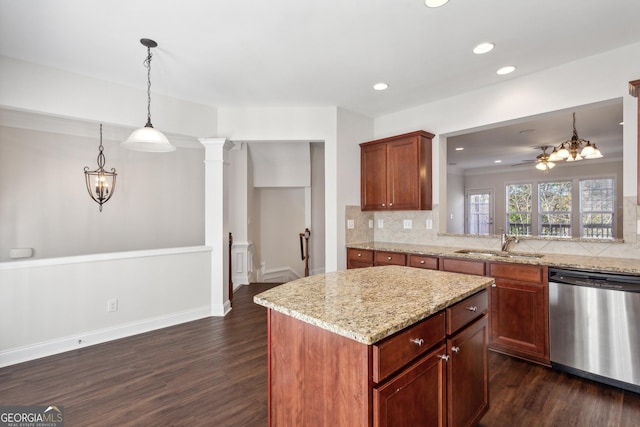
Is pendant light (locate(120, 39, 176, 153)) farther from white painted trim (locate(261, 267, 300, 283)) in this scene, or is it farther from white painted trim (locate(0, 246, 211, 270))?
white painted trim (locate(261, 267, 300, 283))

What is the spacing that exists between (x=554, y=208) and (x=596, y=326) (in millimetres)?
6898

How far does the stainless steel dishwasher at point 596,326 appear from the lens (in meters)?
2.20

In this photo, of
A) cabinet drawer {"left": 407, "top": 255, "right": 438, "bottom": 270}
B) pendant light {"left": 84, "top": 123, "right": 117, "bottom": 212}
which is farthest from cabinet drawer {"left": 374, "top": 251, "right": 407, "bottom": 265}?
pendant light {"left": 84, "top": 123, "right": 117, "bottom": 212}

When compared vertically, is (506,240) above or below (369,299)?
above

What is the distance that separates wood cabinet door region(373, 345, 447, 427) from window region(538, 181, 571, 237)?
26.7 feet

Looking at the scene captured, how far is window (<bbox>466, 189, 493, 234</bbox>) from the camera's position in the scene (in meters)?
9.26

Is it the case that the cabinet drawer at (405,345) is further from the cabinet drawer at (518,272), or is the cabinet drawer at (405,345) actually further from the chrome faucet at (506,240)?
the chrome faucet at (506,240)

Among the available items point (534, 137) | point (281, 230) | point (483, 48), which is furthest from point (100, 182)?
point (534, 137)

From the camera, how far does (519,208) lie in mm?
8594

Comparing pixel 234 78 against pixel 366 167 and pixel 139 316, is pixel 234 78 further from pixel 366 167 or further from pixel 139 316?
pixel 139 316

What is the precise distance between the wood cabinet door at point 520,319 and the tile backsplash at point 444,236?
69 cm

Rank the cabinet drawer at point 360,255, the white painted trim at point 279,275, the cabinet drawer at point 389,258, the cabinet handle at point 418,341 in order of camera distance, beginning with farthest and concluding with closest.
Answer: the white painted trim at point 279,275 < the cabinet drawer at point 360,255 < the cabinet drawer at point 389,258 < the cabinet handle at point 418,341

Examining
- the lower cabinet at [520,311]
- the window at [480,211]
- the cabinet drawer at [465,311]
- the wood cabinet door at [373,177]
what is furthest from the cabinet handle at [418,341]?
the window at [480,211]

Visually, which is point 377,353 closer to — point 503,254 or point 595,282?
point 595,282
